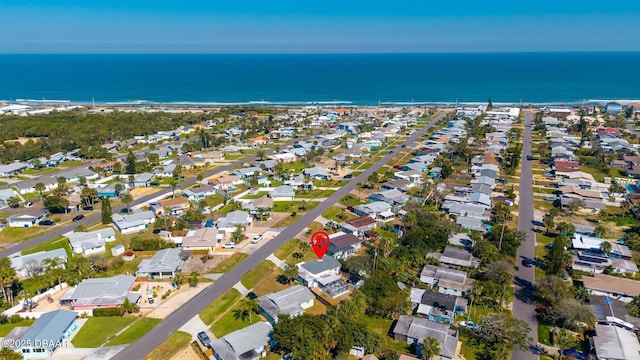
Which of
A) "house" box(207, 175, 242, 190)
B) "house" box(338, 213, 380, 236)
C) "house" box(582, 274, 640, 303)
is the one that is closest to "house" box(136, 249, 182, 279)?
"house" box(338, 213, 380, 236)

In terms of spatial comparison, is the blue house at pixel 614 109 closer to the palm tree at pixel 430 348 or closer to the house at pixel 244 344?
the palm tree at pixel 430 348

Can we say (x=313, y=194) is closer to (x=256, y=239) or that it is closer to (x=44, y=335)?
(x=256, y=239)

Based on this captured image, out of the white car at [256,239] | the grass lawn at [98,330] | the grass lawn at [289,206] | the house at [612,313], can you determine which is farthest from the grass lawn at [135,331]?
the house at [612,313]

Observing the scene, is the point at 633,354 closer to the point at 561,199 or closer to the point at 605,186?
the point at 561,199

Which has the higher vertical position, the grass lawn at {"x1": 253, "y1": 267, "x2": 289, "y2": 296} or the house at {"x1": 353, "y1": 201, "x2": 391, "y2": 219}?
the house at {"x1": 353, "y1": 201, "x2": 391, "y2": 219}

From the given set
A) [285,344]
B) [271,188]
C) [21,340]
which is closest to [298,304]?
[285,344]

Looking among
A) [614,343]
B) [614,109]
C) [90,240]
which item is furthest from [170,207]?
[614,109]

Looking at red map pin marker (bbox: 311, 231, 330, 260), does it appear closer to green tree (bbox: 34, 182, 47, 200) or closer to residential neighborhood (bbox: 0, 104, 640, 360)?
residential neighborhood (bbox: 0, 104, 640, 360)
